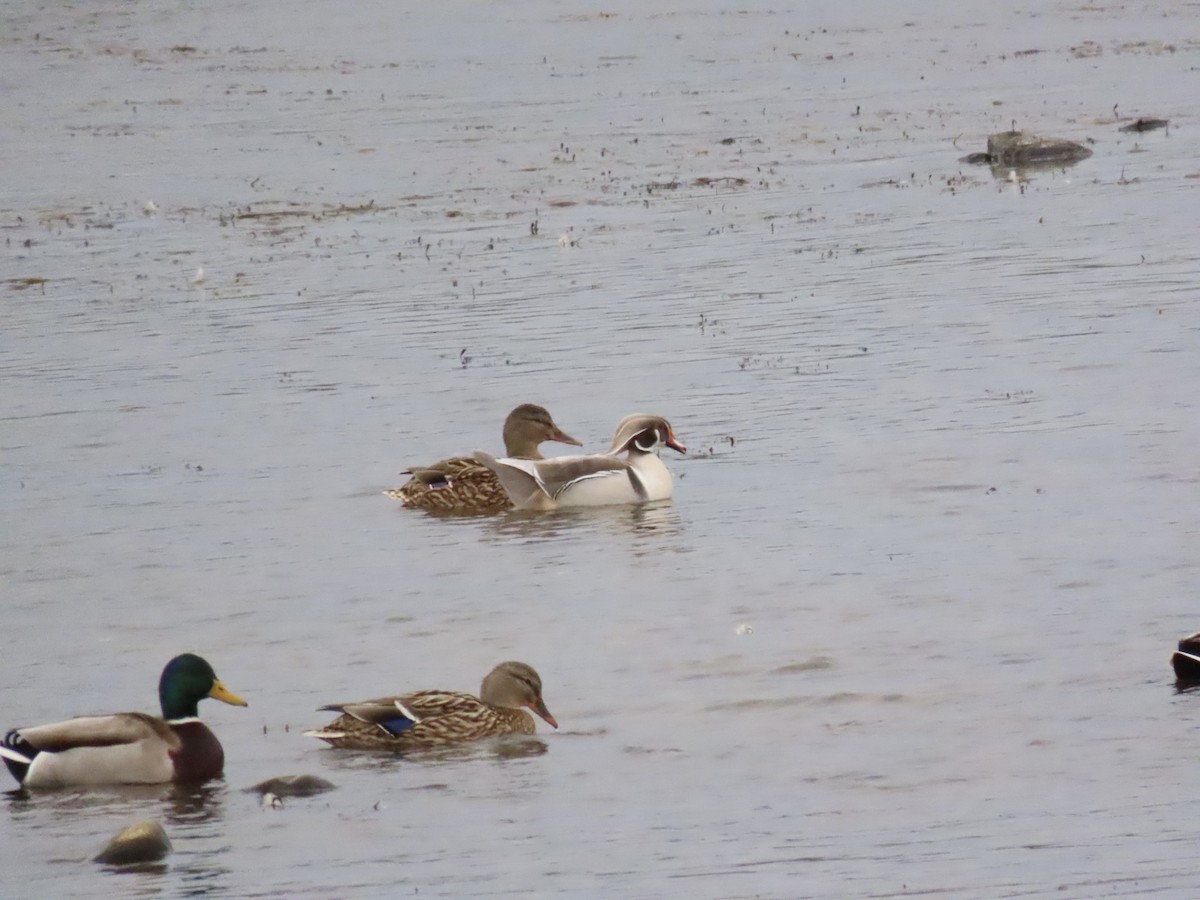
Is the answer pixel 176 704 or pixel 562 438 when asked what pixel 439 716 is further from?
pixel 562 438

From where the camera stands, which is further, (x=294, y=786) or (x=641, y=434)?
(x=641, y=434)

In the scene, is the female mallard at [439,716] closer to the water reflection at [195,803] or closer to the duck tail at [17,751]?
the water reflection at [195,803]

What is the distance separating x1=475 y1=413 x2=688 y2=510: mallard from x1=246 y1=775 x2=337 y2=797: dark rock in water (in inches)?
234

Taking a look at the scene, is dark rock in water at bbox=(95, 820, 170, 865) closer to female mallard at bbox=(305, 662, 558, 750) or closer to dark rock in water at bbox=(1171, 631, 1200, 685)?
female mallard at bbox=(305, 662, 558, 750)

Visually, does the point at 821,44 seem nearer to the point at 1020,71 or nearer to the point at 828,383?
the point at 1020,71

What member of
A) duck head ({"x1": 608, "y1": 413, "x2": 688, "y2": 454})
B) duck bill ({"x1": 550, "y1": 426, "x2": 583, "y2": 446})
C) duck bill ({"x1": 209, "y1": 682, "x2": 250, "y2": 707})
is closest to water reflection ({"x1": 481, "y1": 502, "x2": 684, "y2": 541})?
duck head ({"x1": 608, "y1": 413, "x2": 688, "y2": 454})

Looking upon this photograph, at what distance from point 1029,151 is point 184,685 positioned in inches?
917

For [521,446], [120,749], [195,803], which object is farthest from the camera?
[521,446]

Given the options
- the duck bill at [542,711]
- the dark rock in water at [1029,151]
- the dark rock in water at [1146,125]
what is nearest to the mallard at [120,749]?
the duck bill at [542,711]

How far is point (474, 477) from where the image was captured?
1630 centimetres

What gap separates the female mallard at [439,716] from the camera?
35.4 ft

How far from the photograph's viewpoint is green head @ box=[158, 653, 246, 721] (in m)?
10.8

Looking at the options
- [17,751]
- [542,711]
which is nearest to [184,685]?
[17,751]

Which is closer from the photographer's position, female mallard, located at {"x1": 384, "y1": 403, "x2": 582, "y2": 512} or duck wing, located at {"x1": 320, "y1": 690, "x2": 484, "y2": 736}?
duck wing, located at {"x1": 320, "y1": 690, "x2": 484, "y2": 736}
